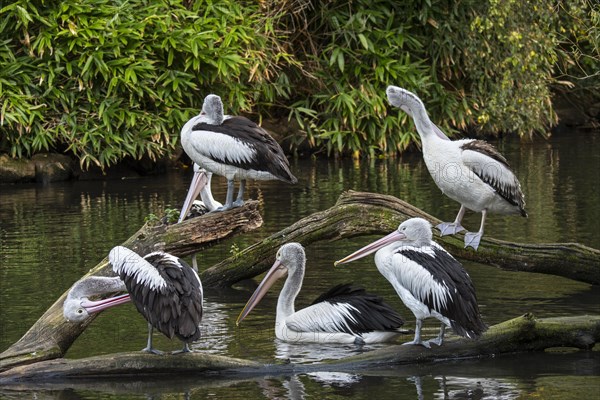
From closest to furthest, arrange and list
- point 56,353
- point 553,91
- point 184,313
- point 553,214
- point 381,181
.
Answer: point 184,313 < point 56,353 < point 553,214 < point 381,181 < point 553,91

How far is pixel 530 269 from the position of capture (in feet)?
32.3

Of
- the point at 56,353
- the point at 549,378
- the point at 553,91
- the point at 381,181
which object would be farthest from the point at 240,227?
the point at 553,91

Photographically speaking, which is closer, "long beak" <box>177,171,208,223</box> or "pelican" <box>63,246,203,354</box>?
"pelican" <box>63,246,203,354</box>

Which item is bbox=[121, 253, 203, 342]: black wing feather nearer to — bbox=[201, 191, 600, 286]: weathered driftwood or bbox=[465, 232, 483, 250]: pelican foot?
bbox=[201, 191, 600, 286]: weathered driftwood

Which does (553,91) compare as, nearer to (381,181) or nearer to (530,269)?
(381,181)

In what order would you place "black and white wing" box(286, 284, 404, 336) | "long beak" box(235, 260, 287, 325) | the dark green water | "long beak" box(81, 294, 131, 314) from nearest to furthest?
1. the dark green water
2. "long beak" box(81, 294, 131, 314)
3. "black and white wing" box(286, 284, 404, 336)
4. "long beak" box(235, 260, 287, 325)

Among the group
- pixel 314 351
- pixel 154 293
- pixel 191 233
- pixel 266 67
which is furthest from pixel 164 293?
pixel 266 67

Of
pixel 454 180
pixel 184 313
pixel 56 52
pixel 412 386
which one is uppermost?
pixel 56 52

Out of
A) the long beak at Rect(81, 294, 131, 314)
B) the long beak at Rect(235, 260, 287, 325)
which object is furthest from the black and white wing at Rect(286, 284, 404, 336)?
the long beak at Rect(81, 294, 131, 314)

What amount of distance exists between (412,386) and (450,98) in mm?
14463

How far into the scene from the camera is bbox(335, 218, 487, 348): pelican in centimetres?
764

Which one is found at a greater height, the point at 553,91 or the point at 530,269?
the point at 553,91

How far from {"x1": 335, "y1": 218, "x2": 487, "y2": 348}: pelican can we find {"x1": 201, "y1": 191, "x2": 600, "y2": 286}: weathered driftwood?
136 cm

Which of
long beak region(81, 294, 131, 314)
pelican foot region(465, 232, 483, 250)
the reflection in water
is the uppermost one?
pelican foot region(465, 232, 483, 250)
